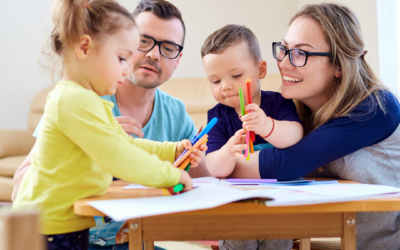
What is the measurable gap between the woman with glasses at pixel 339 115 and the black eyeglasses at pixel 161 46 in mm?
424

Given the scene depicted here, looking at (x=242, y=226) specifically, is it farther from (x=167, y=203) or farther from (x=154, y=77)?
(x=154, y=77)

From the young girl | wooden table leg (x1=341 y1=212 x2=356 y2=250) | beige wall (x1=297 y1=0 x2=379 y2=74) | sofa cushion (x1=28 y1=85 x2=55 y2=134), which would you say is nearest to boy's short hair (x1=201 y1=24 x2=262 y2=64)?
the young girl

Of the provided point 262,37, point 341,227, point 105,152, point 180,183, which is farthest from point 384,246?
point 262,37

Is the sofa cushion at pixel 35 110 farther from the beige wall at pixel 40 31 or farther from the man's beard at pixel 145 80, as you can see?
the man's beard at pixel 145 80

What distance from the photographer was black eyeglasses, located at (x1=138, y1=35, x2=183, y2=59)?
Answer: 137 cm

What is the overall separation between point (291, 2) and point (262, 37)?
1.57 ft

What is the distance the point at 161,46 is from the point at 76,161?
756 millimetres

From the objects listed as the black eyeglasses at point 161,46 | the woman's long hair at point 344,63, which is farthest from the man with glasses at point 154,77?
the woman's long hair at point 344,63

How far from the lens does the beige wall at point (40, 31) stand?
12.4 ft

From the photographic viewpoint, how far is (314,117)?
1166mm

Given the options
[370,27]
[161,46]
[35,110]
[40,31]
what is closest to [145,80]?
[161,46]

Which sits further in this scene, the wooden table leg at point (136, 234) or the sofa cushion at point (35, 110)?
the sofa cushion at point (35, 110)

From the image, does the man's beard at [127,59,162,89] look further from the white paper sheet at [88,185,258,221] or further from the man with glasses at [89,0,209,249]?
the white paper sheet at [88,185,258,221]

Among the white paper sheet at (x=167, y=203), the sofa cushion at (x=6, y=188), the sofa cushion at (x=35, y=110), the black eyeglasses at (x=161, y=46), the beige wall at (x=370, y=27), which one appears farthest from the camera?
the sofa cushion at (x=35, y=110)
